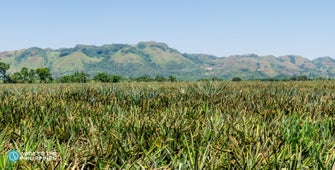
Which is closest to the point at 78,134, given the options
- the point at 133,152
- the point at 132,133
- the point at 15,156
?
the point at 132,133

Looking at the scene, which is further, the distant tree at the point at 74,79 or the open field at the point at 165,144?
the distant tree at the point at 74,79

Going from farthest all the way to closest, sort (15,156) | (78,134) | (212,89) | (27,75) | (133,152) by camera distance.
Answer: (27,75), (212,89), (78,134), (133,152), (15,156)

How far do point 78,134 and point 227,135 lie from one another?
59.4 inches

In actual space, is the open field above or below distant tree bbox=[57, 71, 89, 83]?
above

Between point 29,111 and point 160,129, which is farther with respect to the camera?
point 29,111

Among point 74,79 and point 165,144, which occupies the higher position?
point 165,144

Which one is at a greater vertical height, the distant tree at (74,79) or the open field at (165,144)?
the open field at (165,144)

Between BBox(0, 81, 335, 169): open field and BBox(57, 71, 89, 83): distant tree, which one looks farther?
BBox(57, 71, 89, 83): distant tree

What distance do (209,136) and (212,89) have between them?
5247 mm

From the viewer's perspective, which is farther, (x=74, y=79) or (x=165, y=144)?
(x=74, y=79)

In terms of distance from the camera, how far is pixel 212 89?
8.42 meters

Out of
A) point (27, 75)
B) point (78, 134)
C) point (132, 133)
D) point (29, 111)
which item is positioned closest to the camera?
point (132, 133)

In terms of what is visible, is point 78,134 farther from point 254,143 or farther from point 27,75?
A: point 27,75

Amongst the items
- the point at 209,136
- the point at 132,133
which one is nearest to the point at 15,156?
the point at 132,133
